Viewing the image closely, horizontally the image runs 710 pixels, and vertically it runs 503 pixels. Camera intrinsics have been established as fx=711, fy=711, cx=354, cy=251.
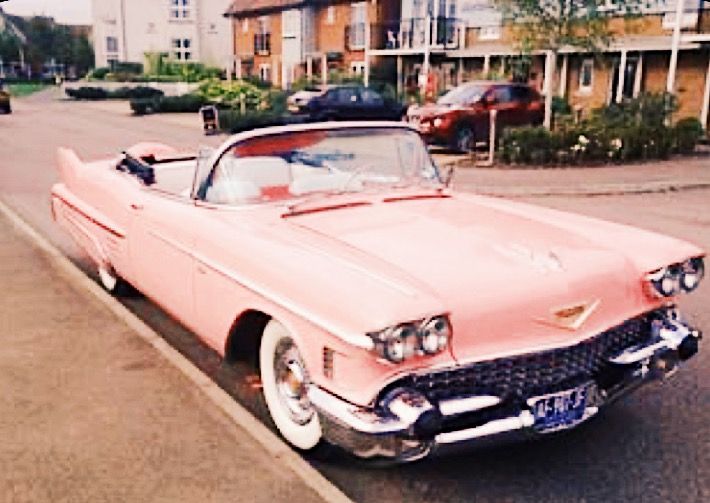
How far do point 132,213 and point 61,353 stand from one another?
1.00m

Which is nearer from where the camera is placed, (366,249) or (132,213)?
(366,249)

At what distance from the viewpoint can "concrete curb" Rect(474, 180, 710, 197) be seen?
11.3 metres

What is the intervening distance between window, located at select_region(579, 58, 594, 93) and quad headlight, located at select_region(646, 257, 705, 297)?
76.2ft

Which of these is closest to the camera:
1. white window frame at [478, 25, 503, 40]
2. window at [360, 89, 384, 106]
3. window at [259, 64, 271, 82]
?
window at [360, 89, 384, 106]

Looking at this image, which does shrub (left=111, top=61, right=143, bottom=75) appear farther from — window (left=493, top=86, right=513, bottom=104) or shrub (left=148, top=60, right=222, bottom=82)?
window (left=493, top=86, right=513, bottom=104)

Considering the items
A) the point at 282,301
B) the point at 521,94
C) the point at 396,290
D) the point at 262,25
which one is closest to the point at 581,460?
the point at 396,290

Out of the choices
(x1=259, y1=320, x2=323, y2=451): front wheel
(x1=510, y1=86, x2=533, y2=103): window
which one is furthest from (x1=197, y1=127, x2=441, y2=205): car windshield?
(x1=510, y1=86, x2=533, y2=103): window

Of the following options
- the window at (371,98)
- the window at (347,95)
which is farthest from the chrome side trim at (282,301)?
the window at (371,98)

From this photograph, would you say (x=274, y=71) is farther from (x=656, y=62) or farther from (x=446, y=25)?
(x=656, y=62)

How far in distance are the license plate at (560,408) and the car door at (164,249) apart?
6.47ft

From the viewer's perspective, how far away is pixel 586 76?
25172mm

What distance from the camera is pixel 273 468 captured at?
3.12m

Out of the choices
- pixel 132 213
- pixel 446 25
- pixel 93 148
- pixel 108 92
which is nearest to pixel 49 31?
pixel 108 92

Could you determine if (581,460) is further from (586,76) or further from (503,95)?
(586,76)
